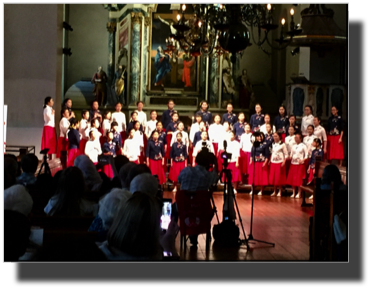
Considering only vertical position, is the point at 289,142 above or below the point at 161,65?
below

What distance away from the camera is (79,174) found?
5.39 metres

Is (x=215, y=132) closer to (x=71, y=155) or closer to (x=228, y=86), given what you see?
(x=71, y=155)

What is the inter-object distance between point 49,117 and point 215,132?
13.5 ft

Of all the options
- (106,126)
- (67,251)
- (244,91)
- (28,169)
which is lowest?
(67,251)

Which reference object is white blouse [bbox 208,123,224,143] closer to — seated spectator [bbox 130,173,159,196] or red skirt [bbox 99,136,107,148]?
red skirt [bbox 99,136,107,148]

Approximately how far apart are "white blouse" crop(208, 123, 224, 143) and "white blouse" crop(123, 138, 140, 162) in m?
1.88

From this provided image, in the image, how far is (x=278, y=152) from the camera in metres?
12.9

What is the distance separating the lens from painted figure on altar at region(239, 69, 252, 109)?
19156mm

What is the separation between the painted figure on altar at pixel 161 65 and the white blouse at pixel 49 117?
22.7ft

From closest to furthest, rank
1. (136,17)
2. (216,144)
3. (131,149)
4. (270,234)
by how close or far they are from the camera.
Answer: (270,234) → (131,149) → (216,144) → (136,17)

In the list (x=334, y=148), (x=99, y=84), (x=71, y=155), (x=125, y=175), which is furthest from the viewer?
(x=99, y=84)

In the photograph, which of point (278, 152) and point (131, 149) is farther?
point (131, 149)

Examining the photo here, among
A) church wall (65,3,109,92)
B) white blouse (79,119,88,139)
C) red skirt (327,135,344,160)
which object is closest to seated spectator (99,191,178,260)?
white blouse (79,119,88,139)

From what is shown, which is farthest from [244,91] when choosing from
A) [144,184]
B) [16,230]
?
[16,230]
